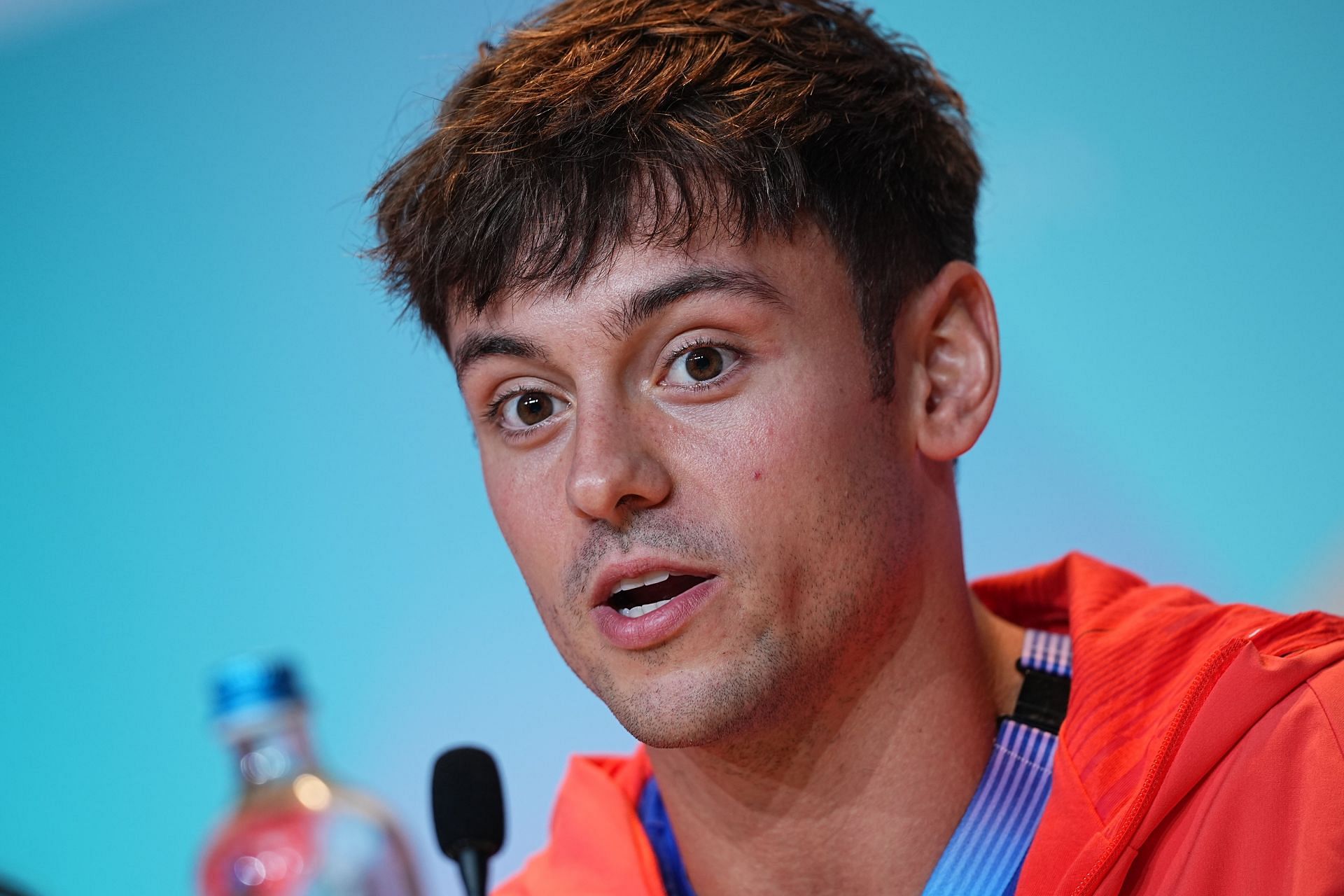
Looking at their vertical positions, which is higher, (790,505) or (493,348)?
(493,348)

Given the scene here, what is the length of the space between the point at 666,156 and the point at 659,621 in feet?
1.53

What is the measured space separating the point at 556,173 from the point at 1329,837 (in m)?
0.96

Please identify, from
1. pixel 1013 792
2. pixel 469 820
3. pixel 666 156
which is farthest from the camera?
pixel 1013 792

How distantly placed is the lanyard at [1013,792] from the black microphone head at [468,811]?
483 millimetres

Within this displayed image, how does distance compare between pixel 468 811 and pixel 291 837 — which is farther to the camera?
pixel 291 837

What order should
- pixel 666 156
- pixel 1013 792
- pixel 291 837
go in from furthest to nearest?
pixel 291 837, pixel 1013 792, pixel 666 156

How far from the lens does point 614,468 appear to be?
1380mm

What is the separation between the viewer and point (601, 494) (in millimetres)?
1379

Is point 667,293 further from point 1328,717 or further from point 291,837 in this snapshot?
point 291,837

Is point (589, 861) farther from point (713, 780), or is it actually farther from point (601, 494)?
point (601, 494)

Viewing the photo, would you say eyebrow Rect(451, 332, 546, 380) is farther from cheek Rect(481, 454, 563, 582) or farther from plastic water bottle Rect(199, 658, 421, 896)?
plastic water bottle Rect(199, 658, 421, 896)

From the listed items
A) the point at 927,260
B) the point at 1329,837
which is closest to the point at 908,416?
the point at 927,260

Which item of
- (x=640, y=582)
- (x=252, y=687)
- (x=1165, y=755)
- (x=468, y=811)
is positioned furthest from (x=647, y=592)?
(x=1165, y=755)

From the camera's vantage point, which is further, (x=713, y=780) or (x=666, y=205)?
(x=713, y=780)
